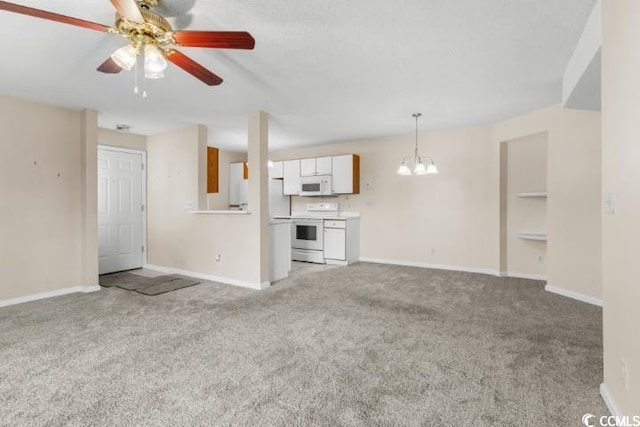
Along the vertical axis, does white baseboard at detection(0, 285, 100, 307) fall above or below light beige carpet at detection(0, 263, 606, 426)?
above

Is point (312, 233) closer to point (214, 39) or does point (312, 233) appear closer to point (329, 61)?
point (329, 61)

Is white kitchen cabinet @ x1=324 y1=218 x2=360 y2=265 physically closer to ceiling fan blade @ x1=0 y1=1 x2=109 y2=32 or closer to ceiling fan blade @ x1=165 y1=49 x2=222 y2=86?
ceiling fan blade @ x1=165 y1=49 x2=222 y2=86

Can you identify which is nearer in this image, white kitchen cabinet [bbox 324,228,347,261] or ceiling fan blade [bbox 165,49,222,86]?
ceiling fan blade [bbox 165,49,222,86]

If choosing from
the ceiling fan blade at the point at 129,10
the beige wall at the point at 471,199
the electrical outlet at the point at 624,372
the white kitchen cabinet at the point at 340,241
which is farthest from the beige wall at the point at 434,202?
the ceiling fan blade at the point at 129,10

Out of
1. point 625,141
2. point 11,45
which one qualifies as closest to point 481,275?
point 625,141

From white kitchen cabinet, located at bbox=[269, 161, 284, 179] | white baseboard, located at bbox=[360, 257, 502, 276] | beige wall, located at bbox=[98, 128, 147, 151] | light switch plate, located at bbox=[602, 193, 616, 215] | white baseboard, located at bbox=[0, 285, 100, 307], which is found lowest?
white baseboard, located at bbox=[0, 285, 100, 307]

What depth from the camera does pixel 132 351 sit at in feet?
8.16

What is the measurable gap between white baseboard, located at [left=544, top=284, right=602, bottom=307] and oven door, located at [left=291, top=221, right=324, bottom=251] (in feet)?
12.2

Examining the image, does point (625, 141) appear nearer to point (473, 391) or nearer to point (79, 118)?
point (473, 391)

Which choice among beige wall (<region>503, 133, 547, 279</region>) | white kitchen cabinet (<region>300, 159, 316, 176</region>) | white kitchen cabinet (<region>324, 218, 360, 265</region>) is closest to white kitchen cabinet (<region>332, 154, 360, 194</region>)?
white kitchen cabinet (<region>300, 159, 316, 176</region>)

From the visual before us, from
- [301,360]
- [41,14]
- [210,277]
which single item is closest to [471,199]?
[301,360]

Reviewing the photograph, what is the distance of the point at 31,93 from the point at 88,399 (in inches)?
145

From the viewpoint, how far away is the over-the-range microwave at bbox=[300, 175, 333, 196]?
6.60m

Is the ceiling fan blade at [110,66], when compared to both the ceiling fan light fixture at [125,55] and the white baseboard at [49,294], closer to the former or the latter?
the ceiling fan light fixture at [125,55]
